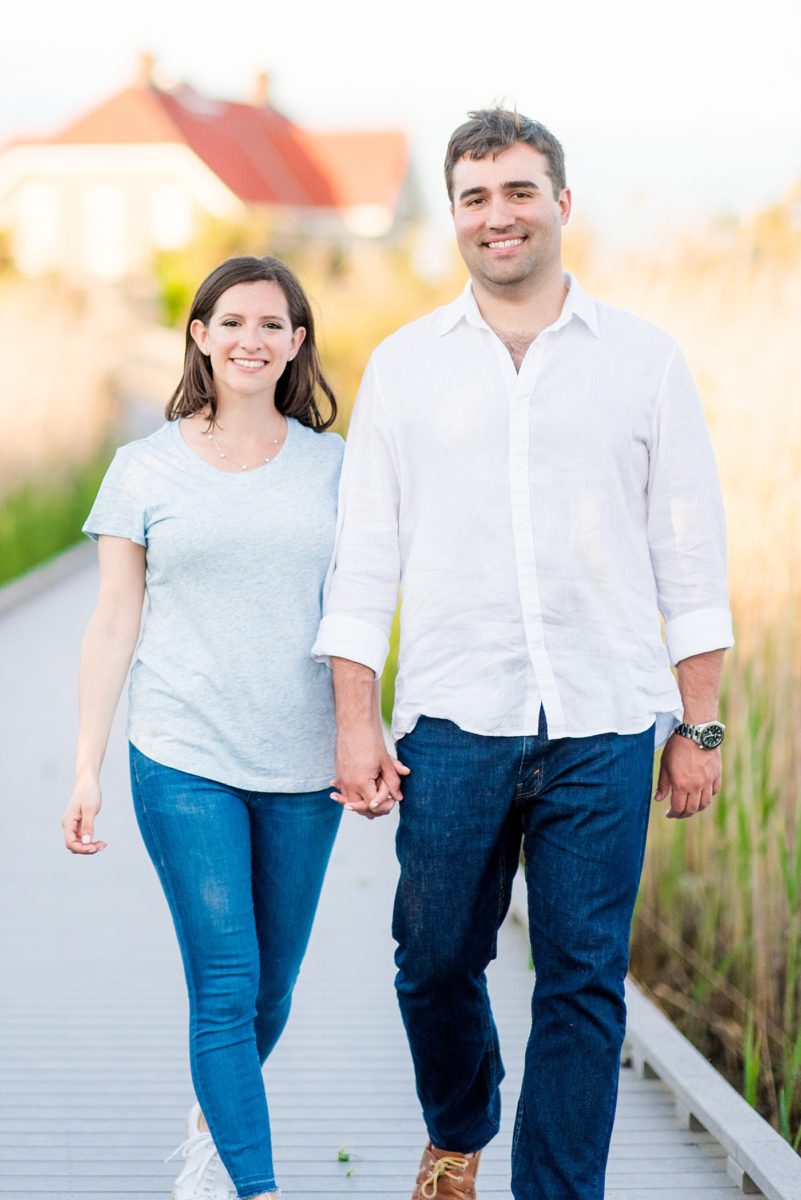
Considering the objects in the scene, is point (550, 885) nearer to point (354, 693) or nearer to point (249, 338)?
point (354, 693)

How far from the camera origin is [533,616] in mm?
2434

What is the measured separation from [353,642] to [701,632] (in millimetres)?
552

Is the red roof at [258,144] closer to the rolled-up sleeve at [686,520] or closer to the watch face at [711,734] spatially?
the rolled-up sleeve at [686,520]

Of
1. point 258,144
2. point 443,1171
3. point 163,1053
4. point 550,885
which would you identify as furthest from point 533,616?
point 258,144

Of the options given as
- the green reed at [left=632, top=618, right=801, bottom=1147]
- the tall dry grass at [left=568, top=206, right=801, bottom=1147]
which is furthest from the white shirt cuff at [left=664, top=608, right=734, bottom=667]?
the green reed at [left=632, top=618, right=801, bottom=1147]

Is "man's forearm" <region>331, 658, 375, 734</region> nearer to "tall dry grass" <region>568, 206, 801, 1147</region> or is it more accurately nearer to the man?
the man

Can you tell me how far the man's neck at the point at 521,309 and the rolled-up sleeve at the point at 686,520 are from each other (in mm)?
215

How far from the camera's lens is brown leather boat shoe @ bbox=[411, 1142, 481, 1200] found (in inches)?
105

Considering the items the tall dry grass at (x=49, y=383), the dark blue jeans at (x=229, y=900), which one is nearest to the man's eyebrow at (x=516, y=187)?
the dark blue jeans at (x=229, y=900)

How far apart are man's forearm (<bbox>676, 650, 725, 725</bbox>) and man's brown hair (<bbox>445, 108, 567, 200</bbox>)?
2.57 ft

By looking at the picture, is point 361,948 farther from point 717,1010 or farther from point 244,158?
point 244,158

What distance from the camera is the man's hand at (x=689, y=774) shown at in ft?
8.26

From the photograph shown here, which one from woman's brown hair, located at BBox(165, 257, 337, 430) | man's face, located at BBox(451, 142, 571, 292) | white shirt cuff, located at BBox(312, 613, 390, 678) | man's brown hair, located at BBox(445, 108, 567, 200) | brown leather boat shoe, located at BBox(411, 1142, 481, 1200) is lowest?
brown leather boat shoe, located at BBox(411, 1142, 481, 1200)

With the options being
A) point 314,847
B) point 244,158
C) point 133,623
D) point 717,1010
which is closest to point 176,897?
point 314,847
